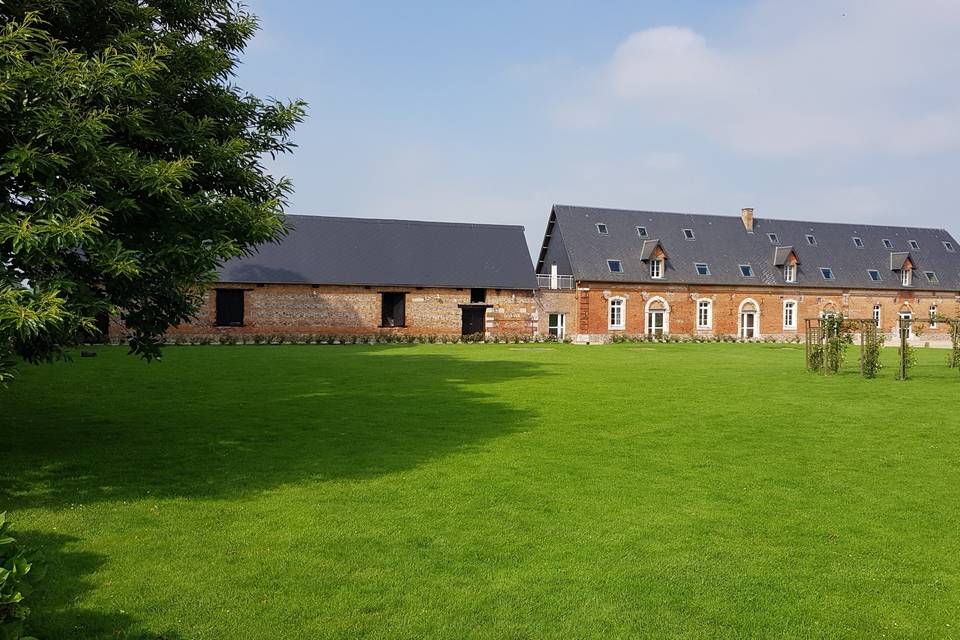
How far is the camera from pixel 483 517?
21.2ft

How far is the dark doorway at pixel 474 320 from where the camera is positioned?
130 ft

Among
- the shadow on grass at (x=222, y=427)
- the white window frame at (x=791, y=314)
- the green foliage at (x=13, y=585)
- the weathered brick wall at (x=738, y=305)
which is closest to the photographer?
the green foliage at (x=13, y=585)

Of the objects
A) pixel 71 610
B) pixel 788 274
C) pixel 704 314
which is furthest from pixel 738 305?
pixel 71 610


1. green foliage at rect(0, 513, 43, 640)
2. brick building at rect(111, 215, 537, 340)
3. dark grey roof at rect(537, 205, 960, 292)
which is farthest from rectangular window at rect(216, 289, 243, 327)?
green foliage at rect(0, 513, 43, 640)

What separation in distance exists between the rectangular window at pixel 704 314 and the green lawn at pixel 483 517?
98.4ft

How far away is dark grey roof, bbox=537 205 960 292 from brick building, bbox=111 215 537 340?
397cm

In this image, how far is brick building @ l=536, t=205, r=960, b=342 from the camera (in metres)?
41.6

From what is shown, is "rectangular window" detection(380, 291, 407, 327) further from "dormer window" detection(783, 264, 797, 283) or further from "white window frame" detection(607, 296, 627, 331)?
"dormer window" detection(783, 264, 797, 283)

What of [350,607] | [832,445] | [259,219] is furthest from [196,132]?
[832,445]

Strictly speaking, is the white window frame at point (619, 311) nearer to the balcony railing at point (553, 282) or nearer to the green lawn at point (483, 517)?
the balcony railing at point (553, 282)

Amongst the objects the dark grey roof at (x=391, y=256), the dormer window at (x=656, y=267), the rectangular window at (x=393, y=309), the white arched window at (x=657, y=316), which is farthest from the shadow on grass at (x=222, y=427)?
the dormer window at (x=656, y=267)

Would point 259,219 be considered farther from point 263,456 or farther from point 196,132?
point 263,456

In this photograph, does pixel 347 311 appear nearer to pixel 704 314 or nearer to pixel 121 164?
pixel 704 314

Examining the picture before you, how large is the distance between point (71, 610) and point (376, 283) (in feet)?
110
